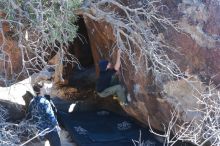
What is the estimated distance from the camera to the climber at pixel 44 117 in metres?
6.50

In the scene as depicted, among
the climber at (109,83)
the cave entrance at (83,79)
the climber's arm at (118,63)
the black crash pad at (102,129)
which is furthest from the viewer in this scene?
the cave entrance at (83,79)

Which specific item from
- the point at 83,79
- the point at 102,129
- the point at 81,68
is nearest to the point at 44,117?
the point at 102,129

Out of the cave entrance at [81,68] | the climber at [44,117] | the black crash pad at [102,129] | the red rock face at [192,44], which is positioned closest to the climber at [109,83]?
the black crash pad at [102,129]

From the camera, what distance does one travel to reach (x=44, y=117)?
6.59 meters

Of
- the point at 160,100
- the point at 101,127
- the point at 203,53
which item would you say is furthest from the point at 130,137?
the point at 203,53

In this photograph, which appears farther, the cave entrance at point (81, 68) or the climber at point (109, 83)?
the cave entrance at point (81, 68)

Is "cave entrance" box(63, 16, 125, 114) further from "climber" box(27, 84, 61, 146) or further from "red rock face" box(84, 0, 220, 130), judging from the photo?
"red rock face" box(84, 0, 220, 130)

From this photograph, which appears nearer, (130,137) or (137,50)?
(137,50)

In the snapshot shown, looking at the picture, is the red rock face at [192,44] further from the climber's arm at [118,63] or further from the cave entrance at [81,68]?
the cave entrance at [81,68]

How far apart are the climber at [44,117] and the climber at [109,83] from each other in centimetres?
106

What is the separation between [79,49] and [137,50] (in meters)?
4.28

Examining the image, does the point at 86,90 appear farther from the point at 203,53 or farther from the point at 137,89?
the point at 203,53

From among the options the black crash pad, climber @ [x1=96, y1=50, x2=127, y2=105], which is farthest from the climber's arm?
the black crash pad

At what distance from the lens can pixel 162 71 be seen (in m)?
5.88
